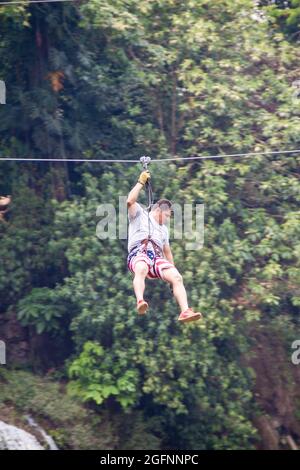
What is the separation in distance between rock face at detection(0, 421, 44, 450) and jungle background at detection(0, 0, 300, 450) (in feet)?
0.83

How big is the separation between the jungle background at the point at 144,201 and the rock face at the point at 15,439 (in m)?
0.25

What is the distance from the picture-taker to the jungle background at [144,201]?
11.0 m

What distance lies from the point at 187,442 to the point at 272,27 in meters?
5.00

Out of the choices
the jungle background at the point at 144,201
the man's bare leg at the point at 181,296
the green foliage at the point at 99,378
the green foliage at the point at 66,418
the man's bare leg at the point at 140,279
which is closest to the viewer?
the man's bare leg at the point at 181,296

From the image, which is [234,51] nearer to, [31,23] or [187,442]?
[31,23]

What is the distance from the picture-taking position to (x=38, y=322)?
37.6 ft

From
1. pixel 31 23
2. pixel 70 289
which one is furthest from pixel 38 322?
pixel 31 23

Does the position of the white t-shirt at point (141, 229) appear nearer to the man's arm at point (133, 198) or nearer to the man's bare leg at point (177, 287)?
the man's arm at point (133, 198)

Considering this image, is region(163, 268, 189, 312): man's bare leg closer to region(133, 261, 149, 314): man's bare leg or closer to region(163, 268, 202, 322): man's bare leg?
region(163, 268, 202, 322): man's bare leg

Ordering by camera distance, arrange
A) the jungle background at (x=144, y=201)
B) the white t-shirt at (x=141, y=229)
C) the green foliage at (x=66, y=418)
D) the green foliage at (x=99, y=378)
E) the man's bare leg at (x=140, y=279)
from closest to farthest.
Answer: the man's bare leg at (x=140, y=279) < the white t-shirt at (x=141, y=229) < the green foliage at (x=66, y=418) < the green foliage at (x=99, y=378) < the jungle background at (x=144, y=201)

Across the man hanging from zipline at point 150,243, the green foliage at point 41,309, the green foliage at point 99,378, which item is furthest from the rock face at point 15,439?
the man hanging from zipline at point 150,243

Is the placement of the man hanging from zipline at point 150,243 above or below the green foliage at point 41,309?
below

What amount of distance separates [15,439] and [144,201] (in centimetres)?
285

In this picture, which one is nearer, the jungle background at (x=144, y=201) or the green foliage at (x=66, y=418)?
the green foliage at (x=66, y=418)
